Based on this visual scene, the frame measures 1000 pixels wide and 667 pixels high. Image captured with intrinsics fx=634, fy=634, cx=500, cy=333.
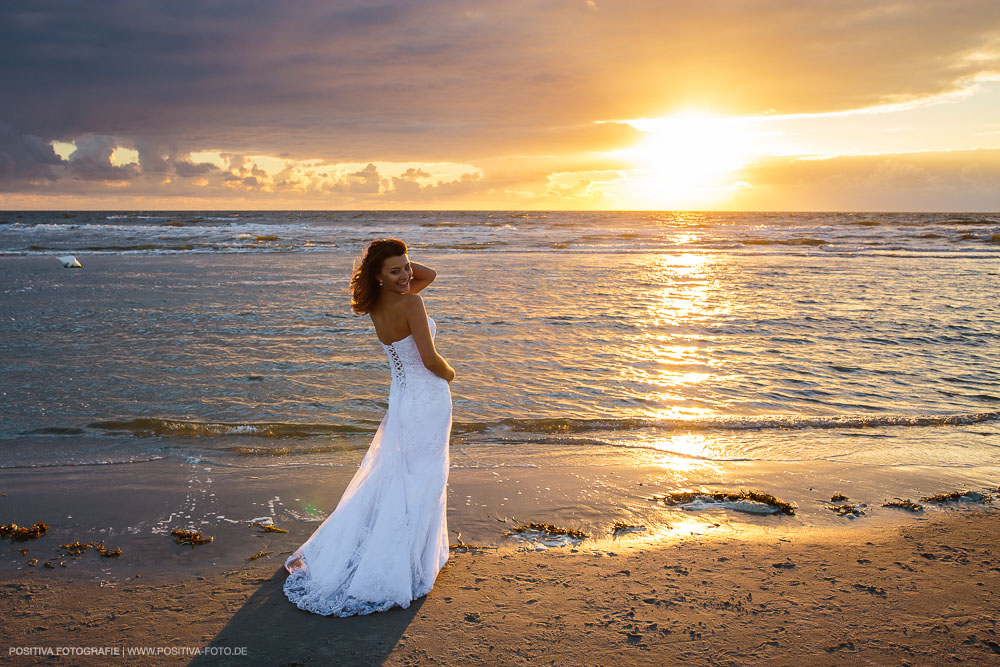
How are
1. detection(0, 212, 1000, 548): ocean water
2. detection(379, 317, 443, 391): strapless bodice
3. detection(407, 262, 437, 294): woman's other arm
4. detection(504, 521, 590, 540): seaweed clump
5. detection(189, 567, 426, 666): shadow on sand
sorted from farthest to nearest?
detection(0, 212, 1000, 548): ocean water, detection(504, 521, 590, 540): seaweed clump, detection(407, 262, 437, 294): woman's other arm, detection(379, 317, 443, 391): strapless bodice, detection(189, 567, 426, 666): shadow on sand

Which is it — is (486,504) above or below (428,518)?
below

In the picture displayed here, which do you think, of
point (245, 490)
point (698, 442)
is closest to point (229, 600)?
point (245, 490)

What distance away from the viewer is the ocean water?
6602 mm

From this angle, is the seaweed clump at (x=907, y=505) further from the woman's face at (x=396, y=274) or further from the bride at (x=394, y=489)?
the woman's face at (x=396, y=274)

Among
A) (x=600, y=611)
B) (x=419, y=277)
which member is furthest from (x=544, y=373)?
(x=600, y=611)

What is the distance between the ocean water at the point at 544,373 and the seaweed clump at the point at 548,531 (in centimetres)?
135

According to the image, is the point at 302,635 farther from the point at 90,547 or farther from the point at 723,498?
the point at 723,498

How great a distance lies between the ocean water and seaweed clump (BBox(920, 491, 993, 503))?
1.32 ft

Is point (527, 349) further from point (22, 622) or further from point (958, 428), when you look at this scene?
point (22, 622)

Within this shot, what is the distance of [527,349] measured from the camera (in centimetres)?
1130

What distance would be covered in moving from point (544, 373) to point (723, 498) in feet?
15.2

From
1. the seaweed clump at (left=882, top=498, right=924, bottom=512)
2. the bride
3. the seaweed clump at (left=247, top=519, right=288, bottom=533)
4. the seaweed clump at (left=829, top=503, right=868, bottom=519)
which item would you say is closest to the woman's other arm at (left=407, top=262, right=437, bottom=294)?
the bride

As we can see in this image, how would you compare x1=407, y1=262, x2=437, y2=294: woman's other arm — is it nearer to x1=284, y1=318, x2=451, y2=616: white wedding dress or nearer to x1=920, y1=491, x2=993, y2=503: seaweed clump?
x1=284, y1=318, x2=451, y2=616: white wedding dress

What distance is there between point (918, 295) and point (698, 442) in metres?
14.7
